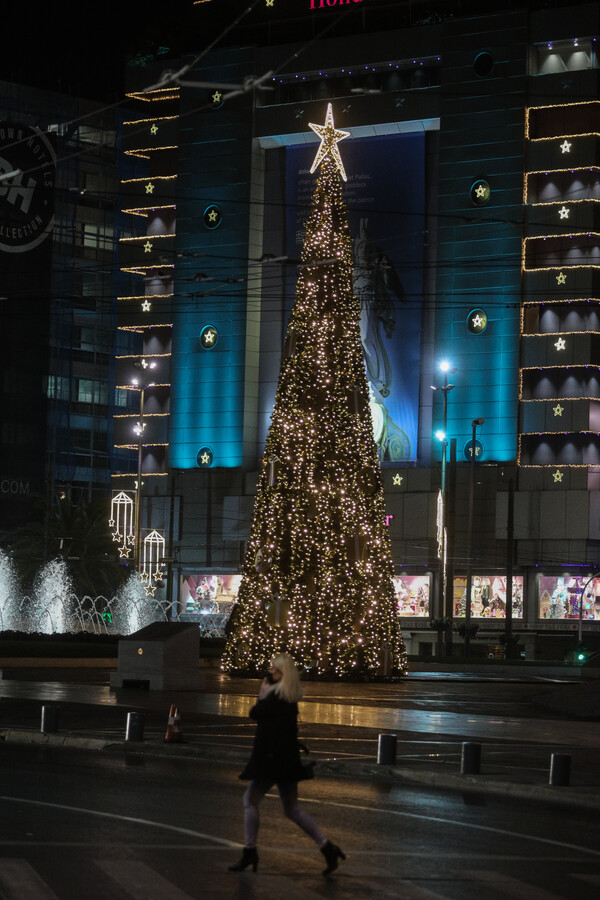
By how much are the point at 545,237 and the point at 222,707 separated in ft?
186

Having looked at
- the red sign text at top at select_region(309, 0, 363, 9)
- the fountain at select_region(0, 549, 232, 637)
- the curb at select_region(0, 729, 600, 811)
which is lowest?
the curb at select_region(0, 729, 600, 811)

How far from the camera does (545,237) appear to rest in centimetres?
8400

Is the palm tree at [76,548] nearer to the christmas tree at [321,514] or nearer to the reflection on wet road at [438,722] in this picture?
the christmas tree at [321,514]

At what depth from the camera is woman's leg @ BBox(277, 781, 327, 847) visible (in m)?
12.2

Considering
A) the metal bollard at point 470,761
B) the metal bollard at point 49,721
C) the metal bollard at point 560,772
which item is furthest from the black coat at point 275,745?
the metal bollard at point 49,721

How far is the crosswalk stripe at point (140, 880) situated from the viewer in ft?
35.9

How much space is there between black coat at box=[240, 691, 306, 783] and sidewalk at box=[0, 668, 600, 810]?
20.8ft

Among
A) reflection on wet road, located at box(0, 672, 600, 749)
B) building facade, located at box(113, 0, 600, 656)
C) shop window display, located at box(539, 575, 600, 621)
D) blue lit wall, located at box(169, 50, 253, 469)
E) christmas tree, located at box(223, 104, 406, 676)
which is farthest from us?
blue lit wall, located at box(169, 50, 253, 469)

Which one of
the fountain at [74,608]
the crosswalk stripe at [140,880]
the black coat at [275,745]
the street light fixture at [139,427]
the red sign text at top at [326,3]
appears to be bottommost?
the crosswalk stripe at [140,880]

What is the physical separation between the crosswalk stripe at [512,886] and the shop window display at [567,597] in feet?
237

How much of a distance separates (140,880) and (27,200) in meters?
90.0

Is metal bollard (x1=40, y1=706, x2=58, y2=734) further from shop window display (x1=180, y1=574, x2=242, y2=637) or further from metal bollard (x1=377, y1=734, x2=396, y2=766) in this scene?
shop window display (x1=180, y1=574, x2=242, y2=637)

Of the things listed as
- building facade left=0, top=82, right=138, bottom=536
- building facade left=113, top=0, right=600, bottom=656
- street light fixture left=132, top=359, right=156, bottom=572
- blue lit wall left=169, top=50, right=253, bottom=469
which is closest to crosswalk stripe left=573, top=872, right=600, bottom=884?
building facade left=113, top=0, right=600, bottom=656

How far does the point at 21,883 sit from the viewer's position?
11.1 m
